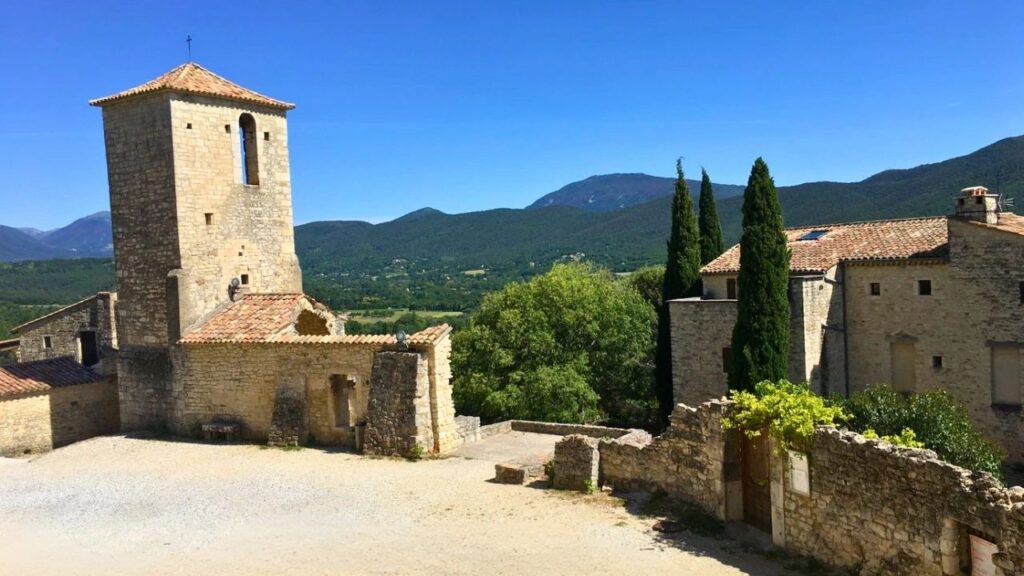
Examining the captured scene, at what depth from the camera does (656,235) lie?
12638cm

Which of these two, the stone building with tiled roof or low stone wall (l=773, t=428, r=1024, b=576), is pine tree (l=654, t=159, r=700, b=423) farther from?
low stone wall (l=773, t=428, r=1024, b=576)

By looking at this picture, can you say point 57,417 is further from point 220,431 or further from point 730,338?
point 730,338

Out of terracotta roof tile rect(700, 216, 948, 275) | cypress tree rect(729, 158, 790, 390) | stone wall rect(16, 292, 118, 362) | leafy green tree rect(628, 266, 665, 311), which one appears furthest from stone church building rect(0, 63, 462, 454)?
leafy green tree rect(628, 266, 665, 311)

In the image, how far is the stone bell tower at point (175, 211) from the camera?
20781 mm

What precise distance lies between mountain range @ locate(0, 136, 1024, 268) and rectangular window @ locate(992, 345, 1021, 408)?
94.9 feet

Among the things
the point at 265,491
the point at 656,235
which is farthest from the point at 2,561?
the point at 656,235

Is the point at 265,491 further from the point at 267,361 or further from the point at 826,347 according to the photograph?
the point at 826,347

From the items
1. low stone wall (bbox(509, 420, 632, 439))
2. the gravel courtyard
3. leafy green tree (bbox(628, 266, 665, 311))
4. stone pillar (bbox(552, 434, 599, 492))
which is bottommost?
low stone wall (bbox(509, 420, 632, 439))

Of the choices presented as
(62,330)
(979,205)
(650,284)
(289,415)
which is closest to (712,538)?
(289,415)

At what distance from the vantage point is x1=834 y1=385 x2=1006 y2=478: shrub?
46.4ft

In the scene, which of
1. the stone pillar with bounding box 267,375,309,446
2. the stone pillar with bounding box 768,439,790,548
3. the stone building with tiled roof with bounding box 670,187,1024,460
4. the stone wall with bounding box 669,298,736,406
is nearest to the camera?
the stone pillar with bounding box 768,439,790,548

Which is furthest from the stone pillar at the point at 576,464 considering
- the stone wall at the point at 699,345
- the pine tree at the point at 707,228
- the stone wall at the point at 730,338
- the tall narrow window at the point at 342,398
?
the pine tree at the point at 707,228

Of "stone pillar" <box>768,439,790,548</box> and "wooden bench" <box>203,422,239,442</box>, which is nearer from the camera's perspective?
"stone pillar" <box>768,439,790,548</box>

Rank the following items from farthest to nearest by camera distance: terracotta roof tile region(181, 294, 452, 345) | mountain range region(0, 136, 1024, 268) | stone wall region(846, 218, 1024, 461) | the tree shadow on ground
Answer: mountain range region(0, 136, 1024, 268), stone wall region(846, 218, 1024, 461), terracotta roof tile region(181, 294, 452, 345), the tree shadow on ground
